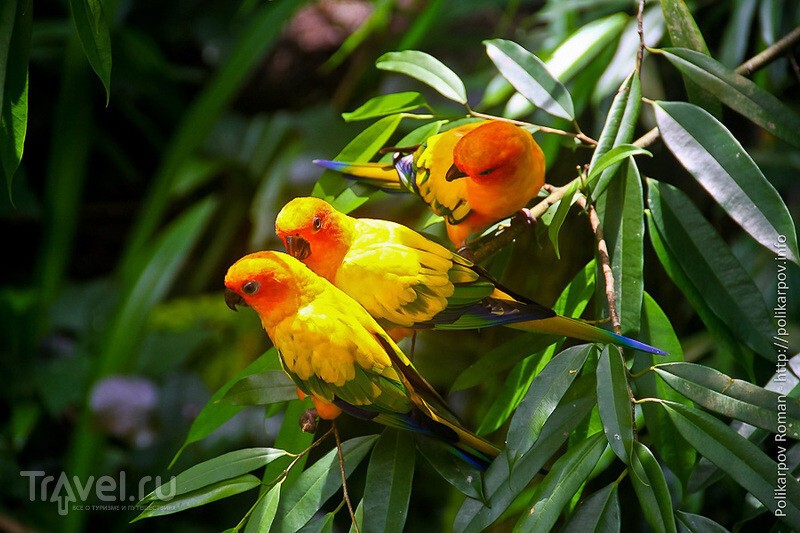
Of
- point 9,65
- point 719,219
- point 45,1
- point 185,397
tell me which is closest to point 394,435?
point 9,65

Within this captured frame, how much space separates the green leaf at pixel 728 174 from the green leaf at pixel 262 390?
1.35 ft

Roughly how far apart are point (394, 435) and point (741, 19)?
1.00 m

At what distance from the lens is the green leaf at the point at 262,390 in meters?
0.63

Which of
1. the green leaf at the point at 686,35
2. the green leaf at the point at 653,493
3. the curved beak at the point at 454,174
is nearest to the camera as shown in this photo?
the green leaf at the point at 653,493

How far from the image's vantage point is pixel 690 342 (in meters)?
1.47

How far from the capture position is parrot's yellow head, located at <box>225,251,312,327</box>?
1.81 feet

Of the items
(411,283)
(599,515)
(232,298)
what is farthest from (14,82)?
(599,515)

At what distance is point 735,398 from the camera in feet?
1.90

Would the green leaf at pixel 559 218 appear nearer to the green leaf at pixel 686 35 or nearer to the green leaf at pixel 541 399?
the green leaf at pixel 541 399

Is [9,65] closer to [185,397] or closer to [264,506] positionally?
[264,506]

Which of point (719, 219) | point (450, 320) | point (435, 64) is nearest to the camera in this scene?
point (450, 320)

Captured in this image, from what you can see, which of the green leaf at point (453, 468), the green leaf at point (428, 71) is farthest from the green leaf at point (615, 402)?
the green leaf at point (428, 71)

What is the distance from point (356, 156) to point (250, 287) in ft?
0.85

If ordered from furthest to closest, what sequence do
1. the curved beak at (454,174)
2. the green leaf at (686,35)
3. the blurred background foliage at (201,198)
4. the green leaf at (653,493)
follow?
the blurred background foliage at (201,198) → the green leaf at (686,35) → the curved beak at (454,174) → the green leaf at (653,493)
